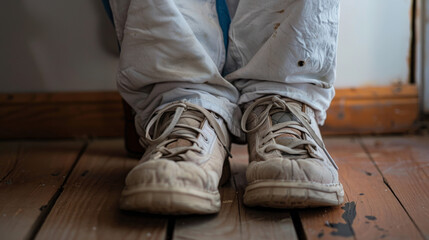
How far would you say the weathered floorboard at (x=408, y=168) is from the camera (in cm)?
78

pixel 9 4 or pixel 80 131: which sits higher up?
pixel 9 4

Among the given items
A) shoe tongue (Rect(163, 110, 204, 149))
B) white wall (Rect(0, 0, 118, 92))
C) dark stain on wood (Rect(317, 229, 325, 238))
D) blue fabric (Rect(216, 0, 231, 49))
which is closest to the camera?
dark stain on wood (Rect(317, 229, 325, 238))

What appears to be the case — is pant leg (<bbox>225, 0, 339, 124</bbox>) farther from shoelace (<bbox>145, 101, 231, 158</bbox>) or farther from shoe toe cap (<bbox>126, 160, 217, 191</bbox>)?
shoe toe cap (<bbox>126, 160, 217, 191</bbox>)

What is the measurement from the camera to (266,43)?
89 centimetres

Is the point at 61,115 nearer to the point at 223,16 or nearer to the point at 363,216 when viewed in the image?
the point at 223,16

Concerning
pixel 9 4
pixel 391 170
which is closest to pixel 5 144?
pixel 9 4

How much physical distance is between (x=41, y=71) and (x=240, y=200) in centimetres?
63

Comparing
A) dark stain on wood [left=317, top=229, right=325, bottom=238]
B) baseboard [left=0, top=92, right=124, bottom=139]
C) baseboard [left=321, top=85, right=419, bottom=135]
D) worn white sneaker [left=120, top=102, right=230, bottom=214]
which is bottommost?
baseboard [left=321, top=85, right=419, bottom=135]

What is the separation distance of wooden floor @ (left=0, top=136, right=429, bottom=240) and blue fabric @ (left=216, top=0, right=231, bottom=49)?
9.9 inches

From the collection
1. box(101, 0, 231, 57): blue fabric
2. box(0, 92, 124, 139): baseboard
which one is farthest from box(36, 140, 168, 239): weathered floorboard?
box(101, 0, 231, 57): blue fabric

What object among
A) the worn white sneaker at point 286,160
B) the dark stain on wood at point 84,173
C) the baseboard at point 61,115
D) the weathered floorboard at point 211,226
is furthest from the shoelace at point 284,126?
the baseboard at point 61,115

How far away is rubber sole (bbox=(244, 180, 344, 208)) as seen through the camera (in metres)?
0.73

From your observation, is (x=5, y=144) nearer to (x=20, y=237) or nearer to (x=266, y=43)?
(x=20, y=237)

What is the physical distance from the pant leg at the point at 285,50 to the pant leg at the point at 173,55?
1.5 inches
